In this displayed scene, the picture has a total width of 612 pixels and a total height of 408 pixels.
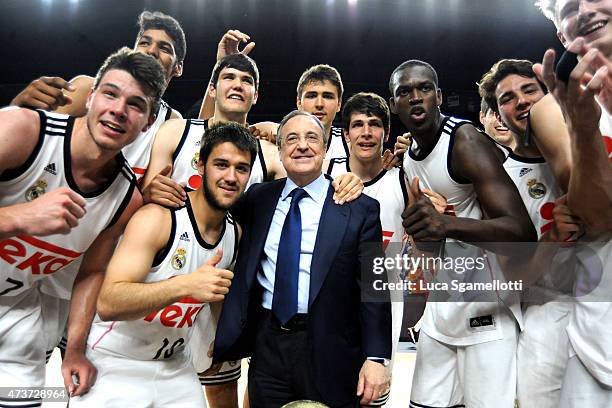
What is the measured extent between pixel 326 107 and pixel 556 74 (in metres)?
1.54

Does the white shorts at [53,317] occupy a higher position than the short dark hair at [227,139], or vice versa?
the short dark hair at [227,139]

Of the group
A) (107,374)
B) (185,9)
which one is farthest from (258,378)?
(185,9)

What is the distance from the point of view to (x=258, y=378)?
1714 millimetres

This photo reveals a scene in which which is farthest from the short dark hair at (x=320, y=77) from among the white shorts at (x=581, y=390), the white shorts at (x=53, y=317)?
the white shorts at (x=581, y=390)

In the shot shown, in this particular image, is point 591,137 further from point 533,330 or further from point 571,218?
point 533,330

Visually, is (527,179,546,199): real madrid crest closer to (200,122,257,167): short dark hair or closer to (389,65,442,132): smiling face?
(389,65,442,132): smiling face

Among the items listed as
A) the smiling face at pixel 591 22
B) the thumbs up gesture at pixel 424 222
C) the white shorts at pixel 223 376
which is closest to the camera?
the smiling face at pixel 591 22

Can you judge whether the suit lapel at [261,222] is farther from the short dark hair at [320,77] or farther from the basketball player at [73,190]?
the short dark hair at [320,77]

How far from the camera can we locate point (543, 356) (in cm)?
185

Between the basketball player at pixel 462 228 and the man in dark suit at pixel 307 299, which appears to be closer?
the man in dark suit at pixel 307 299

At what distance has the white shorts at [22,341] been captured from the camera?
1.84m

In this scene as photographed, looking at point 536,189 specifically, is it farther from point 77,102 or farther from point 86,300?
point 77,102

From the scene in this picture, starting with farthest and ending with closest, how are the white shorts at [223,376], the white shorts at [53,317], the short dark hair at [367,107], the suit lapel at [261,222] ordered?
the white shorts at [223,376]
the short dark hair at [367,107]
the white shorts at [53,317]
the suit lapel at [261,222]

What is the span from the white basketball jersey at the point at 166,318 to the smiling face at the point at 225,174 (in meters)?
0.11
